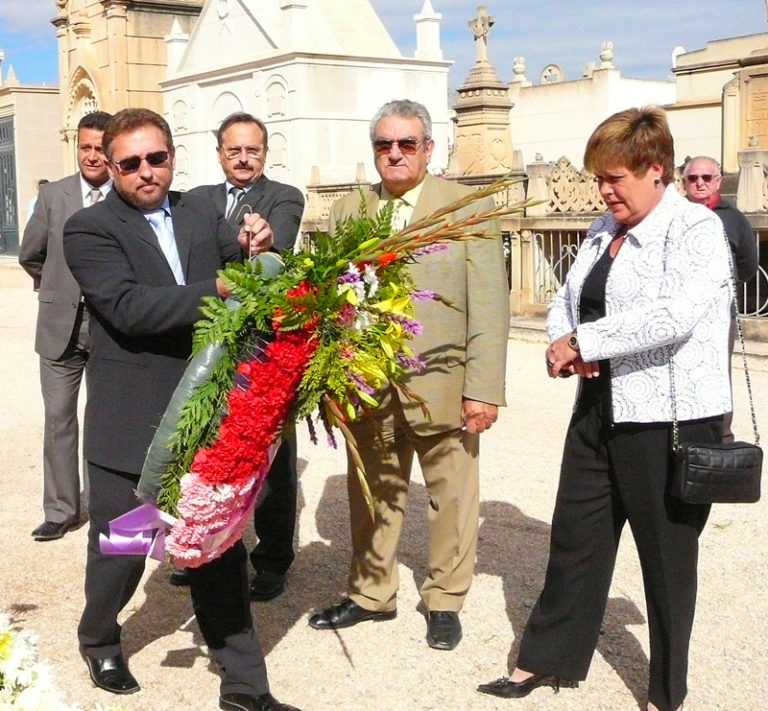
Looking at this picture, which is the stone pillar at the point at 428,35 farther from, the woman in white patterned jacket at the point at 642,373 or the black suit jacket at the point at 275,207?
the woman in white patterned jacket at the point at 642,373

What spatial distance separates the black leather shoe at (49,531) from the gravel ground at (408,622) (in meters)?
0.06

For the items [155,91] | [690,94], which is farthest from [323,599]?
[690,94]

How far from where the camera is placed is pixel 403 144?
13.7 ft

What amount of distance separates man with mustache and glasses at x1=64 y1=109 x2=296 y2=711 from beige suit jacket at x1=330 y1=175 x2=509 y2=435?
0.74 m

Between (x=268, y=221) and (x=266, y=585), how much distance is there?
169cm

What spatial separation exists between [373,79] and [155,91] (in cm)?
655

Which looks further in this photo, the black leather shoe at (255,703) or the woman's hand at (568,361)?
the black leather shoe at (255,703)

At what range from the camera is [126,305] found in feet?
11.7

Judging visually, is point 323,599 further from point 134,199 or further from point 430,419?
point 134,199

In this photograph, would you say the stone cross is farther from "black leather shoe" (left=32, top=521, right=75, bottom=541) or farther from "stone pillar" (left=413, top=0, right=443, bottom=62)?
"black leather shoe" (left=32, top=521, right=75, bottom=541)

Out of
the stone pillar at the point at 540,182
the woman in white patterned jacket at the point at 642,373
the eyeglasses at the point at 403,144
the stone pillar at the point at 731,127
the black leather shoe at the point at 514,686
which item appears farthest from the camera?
the stone pillar at the point at 731,127

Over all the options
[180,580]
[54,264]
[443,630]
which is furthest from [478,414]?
[54,264]

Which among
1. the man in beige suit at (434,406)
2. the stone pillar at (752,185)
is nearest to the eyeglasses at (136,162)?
the man in beige suit at (434,406)

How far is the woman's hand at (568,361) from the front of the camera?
11.7 ft
